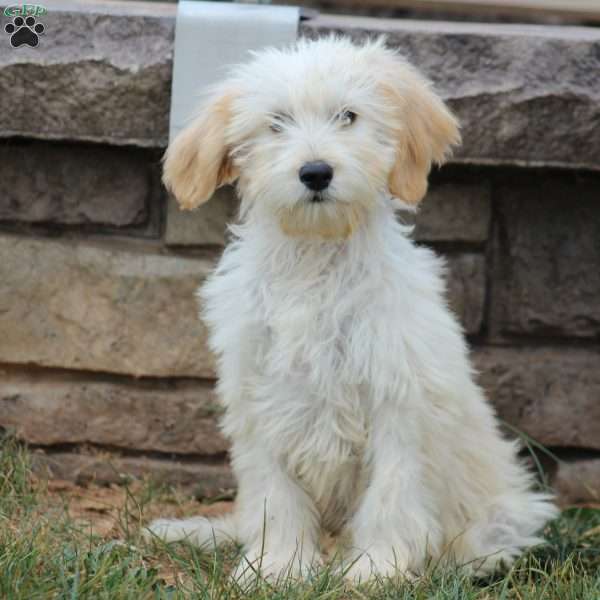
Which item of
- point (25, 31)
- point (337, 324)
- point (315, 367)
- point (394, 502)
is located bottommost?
point (394, 502)

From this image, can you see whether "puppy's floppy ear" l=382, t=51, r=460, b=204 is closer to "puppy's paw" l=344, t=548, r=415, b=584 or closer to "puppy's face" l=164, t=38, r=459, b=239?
"puppy's face" l=164, t=38, r=459, b=239

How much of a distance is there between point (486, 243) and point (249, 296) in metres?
1.26

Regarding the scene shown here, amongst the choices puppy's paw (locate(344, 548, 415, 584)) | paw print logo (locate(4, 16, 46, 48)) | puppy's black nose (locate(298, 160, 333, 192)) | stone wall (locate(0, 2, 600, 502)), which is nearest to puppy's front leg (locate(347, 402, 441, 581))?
puppy's paw (locate(344, 548, 415, 584))

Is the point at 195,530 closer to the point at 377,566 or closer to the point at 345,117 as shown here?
the point at 377,566

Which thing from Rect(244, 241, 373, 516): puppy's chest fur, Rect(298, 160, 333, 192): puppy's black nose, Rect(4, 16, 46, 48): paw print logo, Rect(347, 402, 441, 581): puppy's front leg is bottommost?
Rect(347, 402, 441, 581): puppy's front leg

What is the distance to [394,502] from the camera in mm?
3438

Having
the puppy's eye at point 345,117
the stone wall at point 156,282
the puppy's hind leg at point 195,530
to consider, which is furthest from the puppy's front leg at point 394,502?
the stone wall at point 156,282

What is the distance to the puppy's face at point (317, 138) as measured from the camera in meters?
3.27

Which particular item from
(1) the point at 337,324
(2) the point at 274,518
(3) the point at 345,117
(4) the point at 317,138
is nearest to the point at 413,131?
(3) the point at 345,117

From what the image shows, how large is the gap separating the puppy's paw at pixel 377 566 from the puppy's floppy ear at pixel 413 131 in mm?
1072

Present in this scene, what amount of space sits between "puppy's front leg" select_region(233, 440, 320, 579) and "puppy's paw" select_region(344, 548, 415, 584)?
16cm

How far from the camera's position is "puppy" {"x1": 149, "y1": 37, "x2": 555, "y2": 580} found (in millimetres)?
3377

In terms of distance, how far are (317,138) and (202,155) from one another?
40 cm

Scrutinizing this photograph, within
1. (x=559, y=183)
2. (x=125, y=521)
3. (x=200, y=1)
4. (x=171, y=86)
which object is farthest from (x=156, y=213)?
(x=559, y=183)
